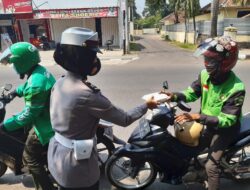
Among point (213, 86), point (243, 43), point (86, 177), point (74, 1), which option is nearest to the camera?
point (86, 177)

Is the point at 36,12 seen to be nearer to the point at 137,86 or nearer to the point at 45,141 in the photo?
the point at 137,86

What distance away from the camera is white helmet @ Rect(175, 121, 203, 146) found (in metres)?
3.45

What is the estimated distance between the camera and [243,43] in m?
18.8

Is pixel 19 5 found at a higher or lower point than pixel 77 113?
lower

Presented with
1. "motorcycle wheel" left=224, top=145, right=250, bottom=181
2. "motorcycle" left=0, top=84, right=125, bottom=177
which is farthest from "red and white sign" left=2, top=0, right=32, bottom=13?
"motorcycle wheel" left=224, top=145, right=250, bottom=181

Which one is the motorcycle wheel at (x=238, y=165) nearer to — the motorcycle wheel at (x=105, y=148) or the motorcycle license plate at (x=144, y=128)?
the motorcycle license plate at (x=144, y=128)

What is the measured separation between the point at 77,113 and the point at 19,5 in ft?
76.8

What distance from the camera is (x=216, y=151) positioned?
335 cm

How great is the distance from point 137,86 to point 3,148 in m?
5.99

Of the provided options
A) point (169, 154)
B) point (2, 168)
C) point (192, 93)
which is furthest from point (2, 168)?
point (192, 93)

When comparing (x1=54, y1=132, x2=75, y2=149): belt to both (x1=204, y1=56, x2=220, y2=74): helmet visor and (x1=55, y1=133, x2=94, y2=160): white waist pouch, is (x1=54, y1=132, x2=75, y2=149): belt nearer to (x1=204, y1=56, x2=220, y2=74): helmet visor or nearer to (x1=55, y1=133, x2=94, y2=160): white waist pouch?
(x1=55, y1=133, x2=94, y2=160): white waist pouch

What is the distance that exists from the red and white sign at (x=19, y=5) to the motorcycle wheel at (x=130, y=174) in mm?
21932

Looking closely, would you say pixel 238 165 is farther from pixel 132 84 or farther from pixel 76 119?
pixel 132 84

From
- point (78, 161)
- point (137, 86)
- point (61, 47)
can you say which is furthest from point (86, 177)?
point (137, 86)
